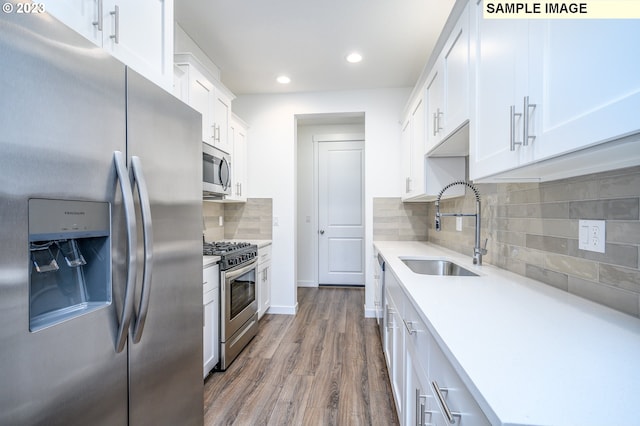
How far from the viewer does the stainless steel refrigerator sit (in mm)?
628

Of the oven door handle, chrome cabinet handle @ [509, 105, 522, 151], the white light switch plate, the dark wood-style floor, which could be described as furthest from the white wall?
chrome cabinet handle @ [509, 105, 522, 151]

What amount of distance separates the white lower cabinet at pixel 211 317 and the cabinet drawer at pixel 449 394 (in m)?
1.64

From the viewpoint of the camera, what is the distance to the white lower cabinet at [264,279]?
3.23 m

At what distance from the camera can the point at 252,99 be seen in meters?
3.75

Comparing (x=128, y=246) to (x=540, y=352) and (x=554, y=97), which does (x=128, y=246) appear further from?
(x=554, y=97)

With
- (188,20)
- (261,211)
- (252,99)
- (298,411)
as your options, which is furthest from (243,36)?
(298,411)

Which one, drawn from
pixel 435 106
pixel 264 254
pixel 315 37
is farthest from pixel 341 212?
pixel 435 106

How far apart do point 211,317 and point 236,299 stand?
34 centimetres

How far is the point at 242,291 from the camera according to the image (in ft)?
8.73

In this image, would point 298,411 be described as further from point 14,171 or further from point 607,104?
point 607,104

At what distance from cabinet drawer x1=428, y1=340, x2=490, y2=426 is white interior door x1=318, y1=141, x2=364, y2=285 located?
4.00 meters

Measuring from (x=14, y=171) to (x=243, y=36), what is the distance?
2383mm

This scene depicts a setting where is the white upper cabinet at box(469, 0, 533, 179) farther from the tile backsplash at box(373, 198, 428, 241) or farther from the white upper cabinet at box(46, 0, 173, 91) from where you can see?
the tile backsplash at box(373, 198, 428, 241)

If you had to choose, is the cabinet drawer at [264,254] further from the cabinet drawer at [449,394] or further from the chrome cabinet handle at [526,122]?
the chrome cabinet handle at [526,122]
